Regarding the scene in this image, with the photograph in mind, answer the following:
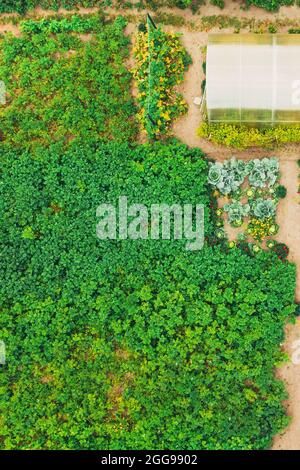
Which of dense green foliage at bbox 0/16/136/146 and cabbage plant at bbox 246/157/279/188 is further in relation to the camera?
dense green foliage at bbox 0/16/136/146

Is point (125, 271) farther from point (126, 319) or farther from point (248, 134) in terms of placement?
point (248, 134)

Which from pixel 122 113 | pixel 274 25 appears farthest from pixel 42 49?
pixel 274 25

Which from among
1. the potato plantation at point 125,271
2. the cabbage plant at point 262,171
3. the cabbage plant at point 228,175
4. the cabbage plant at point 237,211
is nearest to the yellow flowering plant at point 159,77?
the potato plantation at point 125,271

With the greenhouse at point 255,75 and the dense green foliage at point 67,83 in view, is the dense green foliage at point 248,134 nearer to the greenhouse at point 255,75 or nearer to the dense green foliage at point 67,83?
the greenhouse at point 255,75

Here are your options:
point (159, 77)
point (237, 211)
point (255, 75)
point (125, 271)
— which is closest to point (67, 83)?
point (159, 77)

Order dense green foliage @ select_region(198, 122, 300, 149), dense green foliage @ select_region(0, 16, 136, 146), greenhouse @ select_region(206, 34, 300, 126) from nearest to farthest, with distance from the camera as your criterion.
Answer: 1. greenhouse @ select_region(206, 34, 300, 126)
2. dense green foliage @ select_region(198, 122, 300, 149)
3. dense green foliage @ select_region(0, 16, 136, 146)

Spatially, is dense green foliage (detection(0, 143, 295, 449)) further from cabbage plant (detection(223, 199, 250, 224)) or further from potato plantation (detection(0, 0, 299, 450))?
cabbage plant (detection(223, 199, 250, 224))

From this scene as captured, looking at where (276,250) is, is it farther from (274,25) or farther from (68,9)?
(68,9)

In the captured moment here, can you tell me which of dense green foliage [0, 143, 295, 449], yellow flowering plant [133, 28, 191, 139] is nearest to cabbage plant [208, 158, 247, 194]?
dense green foliage [0, 143, 295, 449]
